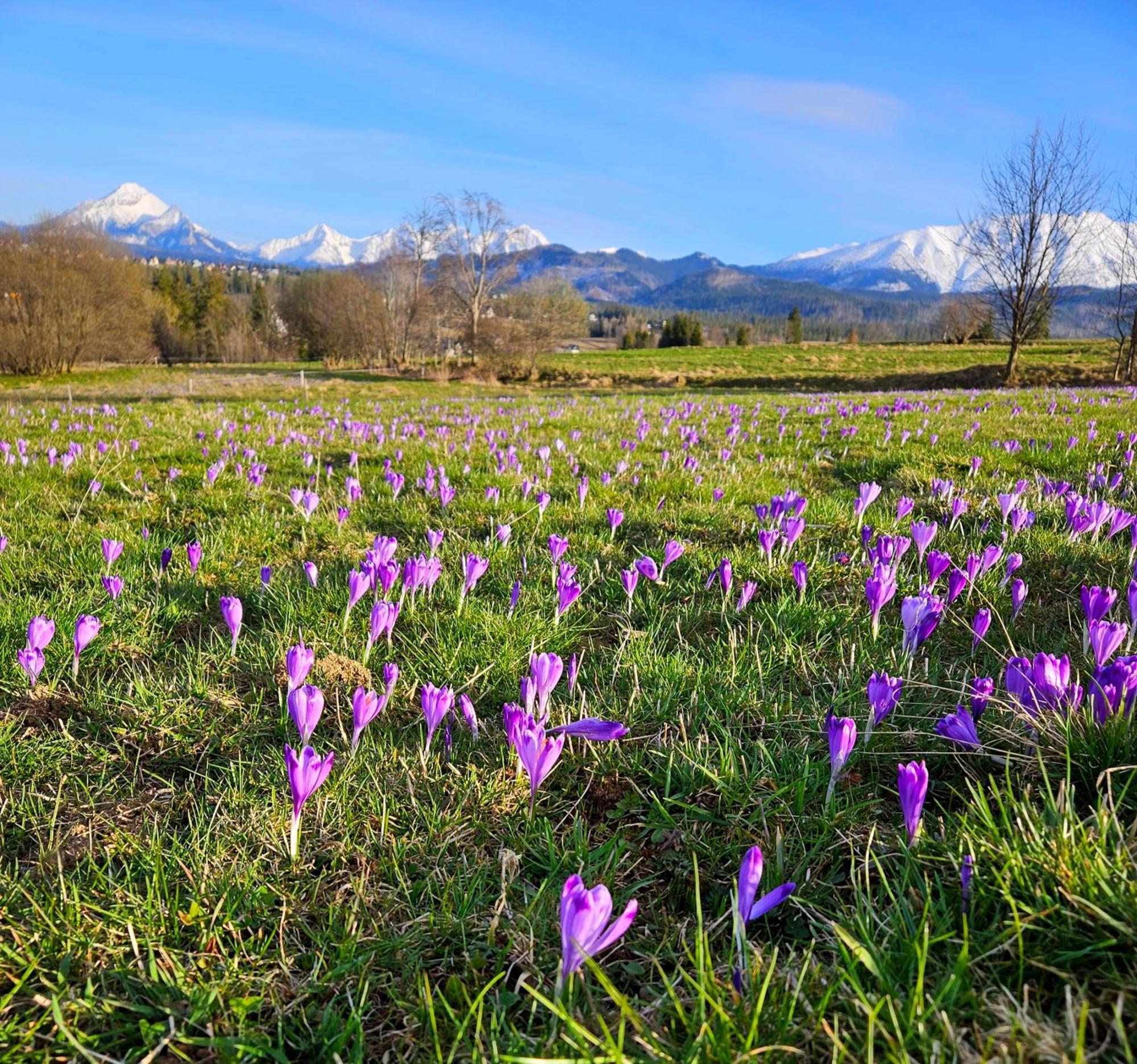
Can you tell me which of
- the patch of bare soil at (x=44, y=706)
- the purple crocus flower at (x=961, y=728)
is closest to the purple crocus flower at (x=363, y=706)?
the patch of bare soil at (x=44, y=706)

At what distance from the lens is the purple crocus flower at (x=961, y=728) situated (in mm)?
1561

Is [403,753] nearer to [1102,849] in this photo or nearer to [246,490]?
[1102,849]

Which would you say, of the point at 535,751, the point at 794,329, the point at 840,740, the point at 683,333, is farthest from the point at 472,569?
the point at 794,329

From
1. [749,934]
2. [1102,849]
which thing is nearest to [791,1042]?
[749,934]

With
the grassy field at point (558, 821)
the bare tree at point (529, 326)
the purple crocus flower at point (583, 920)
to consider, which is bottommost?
the grassy field at point (558, 821)

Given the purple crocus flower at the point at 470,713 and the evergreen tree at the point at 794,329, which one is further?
the evergreen tree at the point at 794,329

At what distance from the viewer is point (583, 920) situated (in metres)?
1.03

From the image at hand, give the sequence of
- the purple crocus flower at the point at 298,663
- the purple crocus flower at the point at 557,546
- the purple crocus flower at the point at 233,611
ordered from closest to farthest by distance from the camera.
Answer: the purple crocus flower at the point at 298,663, the purple crocus flower at the point at 233,611, the purple crocus flower at the point at 557,546

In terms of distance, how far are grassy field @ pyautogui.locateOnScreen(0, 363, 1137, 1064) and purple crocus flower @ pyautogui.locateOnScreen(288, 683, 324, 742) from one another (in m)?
0.17

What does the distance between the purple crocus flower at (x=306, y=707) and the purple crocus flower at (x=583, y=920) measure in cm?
85

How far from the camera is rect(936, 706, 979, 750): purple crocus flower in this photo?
5.12ft

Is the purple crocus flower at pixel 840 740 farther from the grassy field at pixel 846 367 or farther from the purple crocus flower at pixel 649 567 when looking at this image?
the grassy field at pixel 846 367

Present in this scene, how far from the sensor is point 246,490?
202 inches

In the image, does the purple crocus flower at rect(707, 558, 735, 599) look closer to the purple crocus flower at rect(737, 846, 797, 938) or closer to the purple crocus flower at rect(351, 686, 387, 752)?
the purple crocus flower at rect(351, 686, 387, 752)
